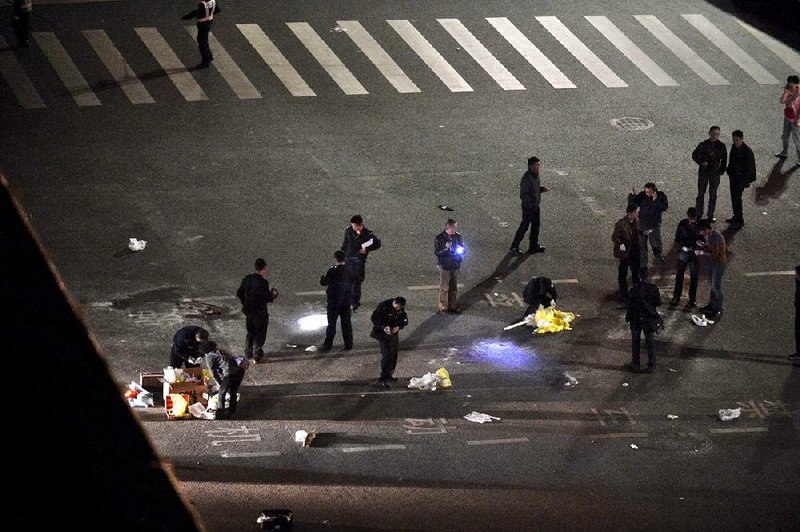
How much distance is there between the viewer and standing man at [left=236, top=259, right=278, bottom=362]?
16875 mm

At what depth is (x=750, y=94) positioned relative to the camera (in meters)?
29.0

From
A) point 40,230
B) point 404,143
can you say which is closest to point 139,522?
point 40,230

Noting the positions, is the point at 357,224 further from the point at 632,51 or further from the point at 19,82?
the point at 632,51

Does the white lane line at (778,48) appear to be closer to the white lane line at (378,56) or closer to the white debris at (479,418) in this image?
the white lane line at (378,56)

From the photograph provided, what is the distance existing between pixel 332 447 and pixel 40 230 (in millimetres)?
8856

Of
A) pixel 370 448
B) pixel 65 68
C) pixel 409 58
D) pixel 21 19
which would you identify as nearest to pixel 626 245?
pixel 370 448

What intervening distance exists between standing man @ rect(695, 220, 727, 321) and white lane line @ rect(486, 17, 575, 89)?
10.6 meters

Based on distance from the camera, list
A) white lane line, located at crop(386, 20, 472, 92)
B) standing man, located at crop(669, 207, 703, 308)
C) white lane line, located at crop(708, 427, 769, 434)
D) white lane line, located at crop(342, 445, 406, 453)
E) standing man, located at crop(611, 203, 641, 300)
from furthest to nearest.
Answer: white lane line, located at crop(386, 20, 472, 92), standing man, located at crop(611, 203, 641, 300), standing man, located at crop(669, 207, 703, 308), white lane line, located at crop(708, 427, 769, 434), white lane line, located at crop(342, 445, 406, 453)

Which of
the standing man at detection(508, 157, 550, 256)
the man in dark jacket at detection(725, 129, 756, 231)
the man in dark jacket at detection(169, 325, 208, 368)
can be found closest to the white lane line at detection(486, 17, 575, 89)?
the man in dark jacket at detection(725, 129, 756, 231)

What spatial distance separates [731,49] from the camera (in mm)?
31297

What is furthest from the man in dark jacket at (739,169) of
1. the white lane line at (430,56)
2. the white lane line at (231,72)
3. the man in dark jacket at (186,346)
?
the man in dark jacket at (186,346)

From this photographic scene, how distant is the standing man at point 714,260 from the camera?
18891 mm

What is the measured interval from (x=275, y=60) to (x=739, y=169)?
11.8 meters

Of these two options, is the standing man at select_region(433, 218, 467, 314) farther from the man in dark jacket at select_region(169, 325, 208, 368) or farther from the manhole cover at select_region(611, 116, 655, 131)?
the manhole cover at select_region(611, 116, 655, 131)
